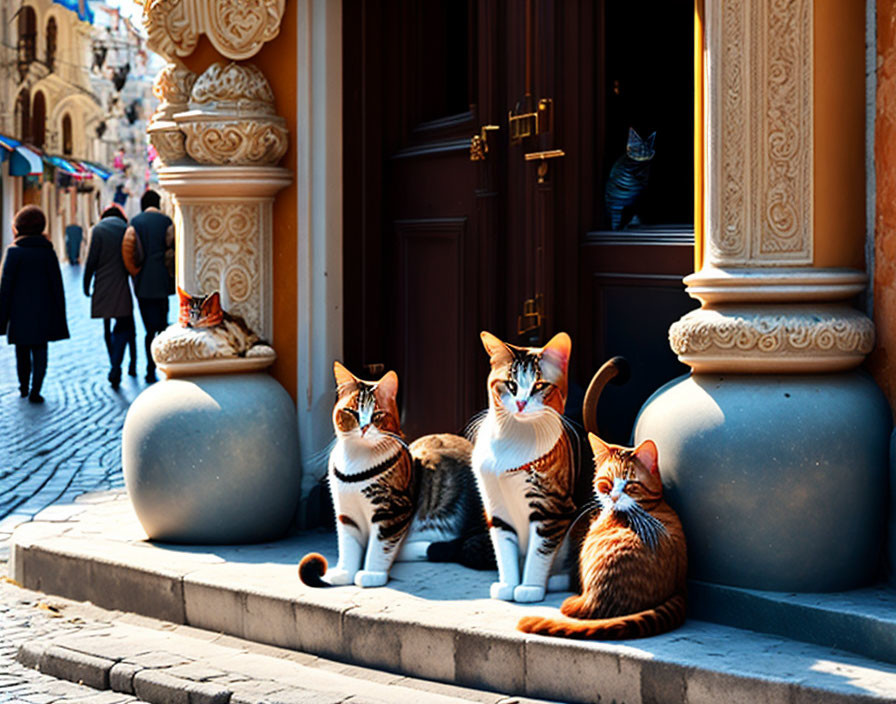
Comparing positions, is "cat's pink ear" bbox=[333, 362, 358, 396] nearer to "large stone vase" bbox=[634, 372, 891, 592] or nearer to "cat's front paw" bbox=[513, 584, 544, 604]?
"cat's front paw" bbox=[513, 584, 544, 604]

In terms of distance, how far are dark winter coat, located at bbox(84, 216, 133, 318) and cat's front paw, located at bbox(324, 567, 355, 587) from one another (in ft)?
28.9

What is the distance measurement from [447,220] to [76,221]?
44.0 m

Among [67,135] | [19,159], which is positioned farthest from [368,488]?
[67,135]

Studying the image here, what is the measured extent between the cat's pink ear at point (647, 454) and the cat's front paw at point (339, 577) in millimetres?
1285

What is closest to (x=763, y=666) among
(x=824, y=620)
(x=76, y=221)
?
(x=824, y=620)

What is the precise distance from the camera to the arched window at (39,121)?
42.3 metres

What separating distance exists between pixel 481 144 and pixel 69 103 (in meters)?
42.1

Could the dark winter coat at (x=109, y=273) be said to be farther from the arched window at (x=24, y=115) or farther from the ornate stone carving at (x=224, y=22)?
the arched window at (x=24, y=115)

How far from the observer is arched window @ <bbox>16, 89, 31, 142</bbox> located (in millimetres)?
40062

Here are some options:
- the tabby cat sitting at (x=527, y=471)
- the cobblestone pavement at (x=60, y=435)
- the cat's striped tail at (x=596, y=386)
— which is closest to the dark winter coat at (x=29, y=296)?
the cobblestone pavement at (x=60, y=435)

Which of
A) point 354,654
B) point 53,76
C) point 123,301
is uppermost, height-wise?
point 53,76

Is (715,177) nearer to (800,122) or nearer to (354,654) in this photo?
(800,122)

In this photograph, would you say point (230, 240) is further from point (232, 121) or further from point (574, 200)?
point (574, 200)

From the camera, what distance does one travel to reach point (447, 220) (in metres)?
6.50
